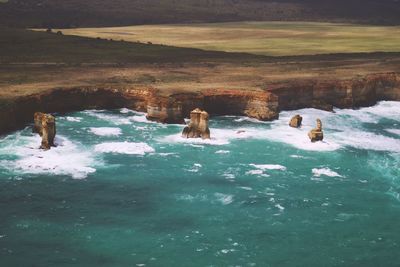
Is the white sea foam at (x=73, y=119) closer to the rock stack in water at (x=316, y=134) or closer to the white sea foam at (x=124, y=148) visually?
the white sea foam at (x=124, y=148)

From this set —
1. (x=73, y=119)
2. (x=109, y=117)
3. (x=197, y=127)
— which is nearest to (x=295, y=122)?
(x=197, y=127)

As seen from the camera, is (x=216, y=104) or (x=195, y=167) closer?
(x=195, y=167)

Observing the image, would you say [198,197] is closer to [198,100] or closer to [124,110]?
[198,100]

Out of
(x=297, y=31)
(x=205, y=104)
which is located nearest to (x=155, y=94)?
(x=205, y=104)

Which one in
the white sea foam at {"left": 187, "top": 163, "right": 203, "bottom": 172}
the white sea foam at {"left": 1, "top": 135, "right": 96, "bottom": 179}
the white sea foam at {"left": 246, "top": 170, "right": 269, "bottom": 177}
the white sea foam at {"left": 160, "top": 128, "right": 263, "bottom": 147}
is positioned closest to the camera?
the white sea foam at {"left": 1, "top": 135, "right": 96, "bottom": 179}

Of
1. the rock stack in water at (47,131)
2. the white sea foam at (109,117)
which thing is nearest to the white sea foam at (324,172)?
the rock stack in water at (47,131)

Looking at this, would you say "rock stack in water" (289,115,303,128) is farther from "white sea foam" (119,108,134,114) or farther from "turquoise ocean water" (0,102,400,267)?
"white sea foam" (119,108,134,114)

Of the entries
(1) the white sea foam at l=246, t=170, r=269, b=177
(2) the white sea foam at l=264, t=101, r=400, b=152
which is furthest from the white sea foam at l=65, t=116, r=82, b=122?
(1) the white sea foam at l=246, t=170, r=269, b=177
